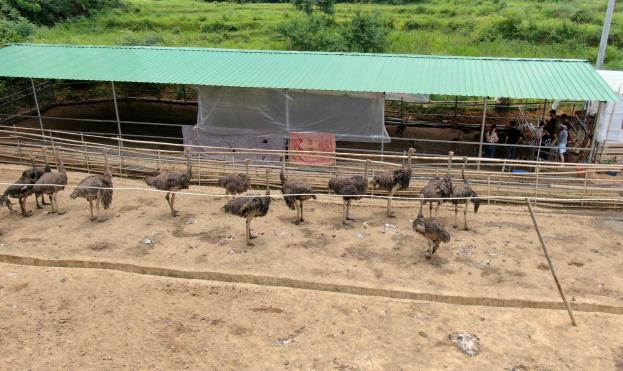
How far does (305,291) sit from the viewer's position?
9.91 m

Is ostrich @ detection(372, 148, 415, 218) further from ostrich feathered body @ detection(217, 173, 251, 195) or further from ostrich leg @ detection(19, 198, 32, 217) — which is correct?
ostrich leg @ detection(19, 198, 32, 217)

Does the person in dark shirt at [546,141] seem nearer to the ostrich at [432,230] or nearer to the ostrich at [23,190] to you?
the ostrich at [432,230]

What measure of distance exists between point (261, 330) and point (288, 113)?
8.85 metres

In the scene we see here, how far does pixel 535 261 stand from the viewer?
35.7 feet

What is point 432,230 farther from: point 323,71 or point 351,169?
point 323,71

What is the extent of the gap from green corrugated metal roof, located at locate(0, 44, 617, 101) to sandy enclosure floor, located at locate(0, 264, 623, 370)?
729cm

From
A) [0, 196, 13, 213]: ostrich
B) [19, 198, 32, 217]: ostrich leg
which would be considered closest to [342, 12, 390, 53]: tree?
[19, 198, 32, 217]: ostrich leg

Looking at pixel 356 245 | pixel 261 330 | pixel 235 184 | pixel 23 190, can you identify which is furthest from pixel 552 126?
pixel 23 190

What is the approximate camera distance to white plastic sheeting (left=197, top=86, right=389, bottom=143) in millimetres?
15977

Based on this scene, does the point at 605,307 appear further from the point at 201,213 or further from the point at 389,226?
the point at 201,213

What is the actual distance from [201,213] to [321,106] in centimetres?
539

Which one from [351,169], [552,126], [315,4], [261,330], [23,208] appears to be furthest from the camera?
[315,4]

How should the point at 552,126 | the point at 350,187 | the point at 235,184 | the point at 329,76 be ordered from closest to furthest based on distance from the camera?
1. the point at 350,187
2. the point at 235,184
3. the point at 329,76
4. the point at 552,126

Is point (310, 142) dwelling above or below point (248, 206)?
above
